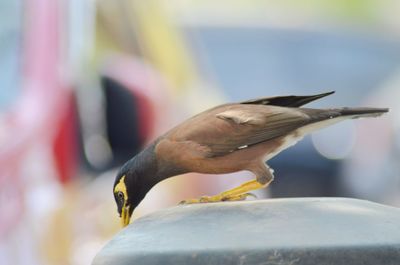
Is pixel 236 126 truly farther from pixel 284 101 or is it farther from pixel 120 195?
pixel 120 195

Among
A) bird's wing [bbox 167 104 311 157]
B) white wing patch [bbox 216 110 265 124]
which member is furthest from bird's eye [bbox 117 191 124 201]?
white wing patch [bbox 216 110 265 124]

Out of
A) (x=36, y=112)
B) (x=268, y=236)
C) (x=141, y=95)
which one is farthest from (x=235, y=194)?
(x=141, y=95)

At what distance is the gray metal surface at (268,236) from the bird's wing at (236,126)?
1190mm

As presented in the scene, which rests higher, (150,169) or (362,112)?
(362,112)

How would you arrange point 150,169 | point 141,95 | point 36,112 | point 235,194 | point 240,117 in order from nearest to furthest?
1. point 235,194
2. point 150,169
3. point 240,117
4. point 36,112
5. point 141,95

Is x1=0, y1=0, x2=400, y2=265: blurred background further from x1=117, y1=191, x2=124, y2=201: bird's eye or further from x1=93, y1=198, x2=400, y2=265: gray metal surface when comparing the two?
x1=93, y1=198, x2=400, y2=265: gray metal surface

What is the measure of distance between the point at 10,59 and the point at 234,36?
11.6 ft

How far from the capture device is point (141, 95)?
24.5ft

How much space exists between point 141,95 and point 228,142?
13.4 feet

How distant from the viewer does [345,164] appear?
8922 mm

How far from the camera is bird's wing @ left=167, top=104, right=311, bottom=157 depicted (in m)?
3.23

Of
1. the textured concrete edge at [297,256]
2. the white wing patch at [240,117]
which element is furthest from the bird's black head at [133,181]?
the textured concrete edge at [297,256]

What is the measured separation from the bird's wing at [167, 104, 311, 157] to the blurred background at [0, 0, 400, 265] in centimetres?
275

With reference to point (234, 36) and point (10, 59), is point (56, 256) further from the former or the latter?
point (234, 36)
